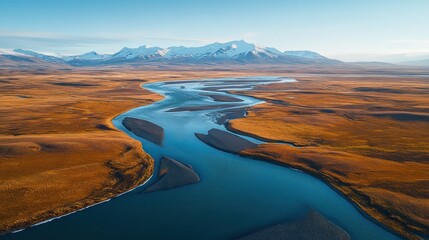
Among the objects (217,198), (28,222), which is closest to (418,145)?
(217,198)

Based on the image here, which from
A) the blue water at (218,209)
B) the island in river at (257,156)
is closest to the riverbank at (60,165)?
the island in river at (257,156)

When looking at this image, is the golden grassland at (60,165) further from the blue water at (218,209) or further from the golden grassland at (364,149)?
the golden grassland at (364,149)

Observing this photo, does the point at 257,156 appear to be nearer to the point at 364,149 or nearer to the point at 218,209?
the point at 364,149

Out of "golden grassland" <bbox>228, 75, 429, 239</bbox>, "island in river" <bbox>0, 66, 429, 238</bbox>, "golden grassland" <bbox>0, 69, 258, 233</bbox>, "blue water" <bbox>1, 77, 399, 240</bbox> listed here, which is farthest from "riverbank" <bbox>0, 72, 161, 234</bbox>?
"golden grassland" <bbox>228, 75, 429, 239</bbox>

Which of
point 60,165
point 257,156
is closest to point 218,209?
point 257,156

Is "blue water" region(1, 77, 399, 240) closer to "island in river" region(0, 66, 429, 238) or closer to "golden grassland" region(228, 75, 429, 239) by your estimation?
"island in river" region(0, 66, 429, 238)

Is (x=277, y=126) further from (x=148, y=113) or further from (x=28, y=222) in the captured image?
(x=28, y=222)
